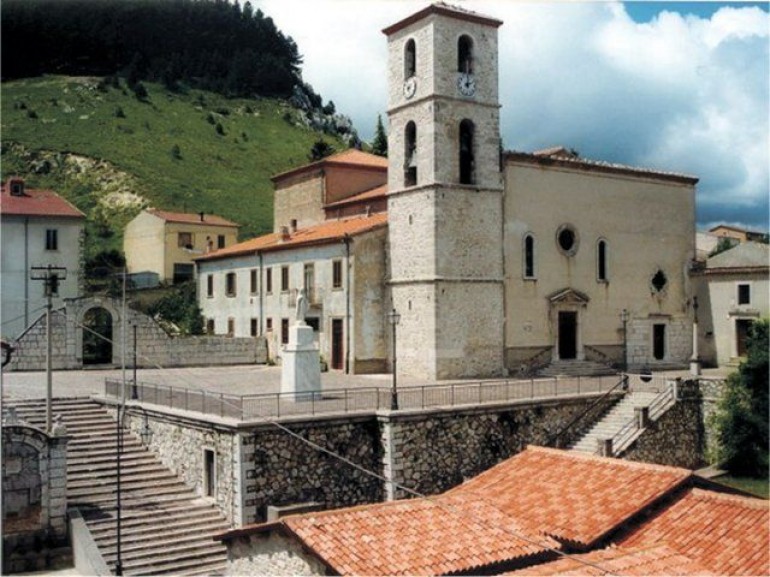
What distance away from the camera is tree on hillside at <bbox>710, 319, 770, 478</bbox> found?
88.1 ft

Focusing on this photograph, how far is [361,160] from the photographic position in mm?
46938

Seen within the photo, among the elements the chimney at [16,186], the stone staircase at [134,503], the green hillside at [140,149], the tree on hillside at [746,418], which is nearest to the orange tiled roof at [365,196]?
the chimney at [16,186]

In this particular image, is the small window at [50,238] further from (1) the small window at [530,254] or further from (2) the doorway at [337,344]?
(1) the small window at [530,254]

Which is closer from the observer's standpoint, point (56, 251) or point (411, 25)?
point (411, 25)

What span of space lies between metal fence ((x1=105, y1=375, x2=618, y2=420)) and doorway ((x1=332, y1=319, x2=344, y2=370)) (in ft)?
32.1

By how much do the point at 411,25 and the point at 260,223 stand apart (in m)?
41.7

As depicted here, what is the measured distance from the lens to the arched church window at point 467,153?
3369 cm

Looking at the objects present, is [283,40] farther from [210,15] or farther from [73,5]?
[73,5]

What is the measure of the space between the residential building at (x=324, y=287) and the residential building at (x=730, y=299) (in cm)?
1525

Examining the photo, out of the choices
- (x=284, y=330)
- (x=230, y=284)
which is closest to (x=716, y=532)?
(x=284, y=330)

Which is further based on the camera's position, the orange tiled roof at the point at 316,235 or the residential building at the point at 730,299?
the residential building at the point at 730,299

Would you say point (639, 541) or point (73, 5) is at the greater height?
point (73, 5)

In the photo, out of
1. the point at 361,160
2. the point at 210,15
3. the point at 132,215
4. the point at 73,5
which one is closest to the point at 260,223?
the point at 132,215

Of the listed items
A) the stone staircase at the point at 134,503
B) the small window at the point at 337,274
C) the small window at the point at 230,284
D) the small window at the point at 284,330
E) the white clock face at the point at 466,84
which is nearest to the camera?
the stone staircase at the point at 134,503
